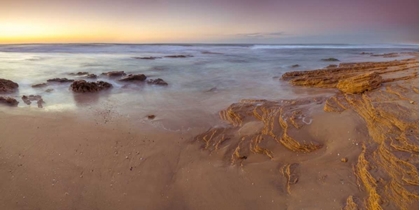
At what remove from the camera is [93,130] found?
16.2 feet

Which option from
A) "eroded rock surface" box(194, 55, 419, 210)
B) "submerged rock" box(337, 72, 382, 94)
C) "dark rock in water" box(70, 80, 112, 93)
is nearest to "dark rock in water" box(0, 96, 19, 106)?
"dark rock in water" box(70, 80, 112, 93)

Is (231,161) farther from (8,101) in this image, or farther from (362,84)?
(8,101)

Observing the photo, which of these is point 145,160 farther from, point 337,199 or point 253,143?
point 337,199

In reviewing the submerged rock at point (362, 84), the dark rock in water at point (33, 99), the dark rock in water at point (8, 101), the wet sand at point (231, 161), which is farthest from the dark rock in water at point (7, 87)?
the submerged rock at point (362, 84)

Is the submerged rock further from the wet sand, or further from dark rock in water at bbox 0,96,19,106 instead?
dark rock in water at bbox 0,96,19,106

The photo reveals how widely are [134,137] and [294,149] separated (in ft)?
9.72

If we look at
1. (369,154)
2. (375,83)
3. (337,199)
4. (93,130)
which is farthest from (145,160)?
(375,83)

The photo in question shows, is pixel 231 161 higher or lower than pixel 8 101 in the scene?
lower

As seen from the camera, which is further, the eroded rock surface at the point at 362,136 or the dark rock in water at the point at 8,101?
the dark rock in water at the point at 8,101

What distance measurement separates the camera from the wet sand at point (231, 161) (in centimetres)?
299

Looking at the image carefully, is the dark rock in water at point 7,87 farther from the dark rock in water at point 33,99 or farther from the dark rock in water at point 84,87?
the dark rock in water at point 84,87

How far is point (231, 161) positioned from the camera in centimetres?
386

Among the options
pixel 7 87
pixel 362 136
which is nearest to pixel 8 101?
pixel 7 87

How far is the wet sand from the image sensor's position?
2994mm
